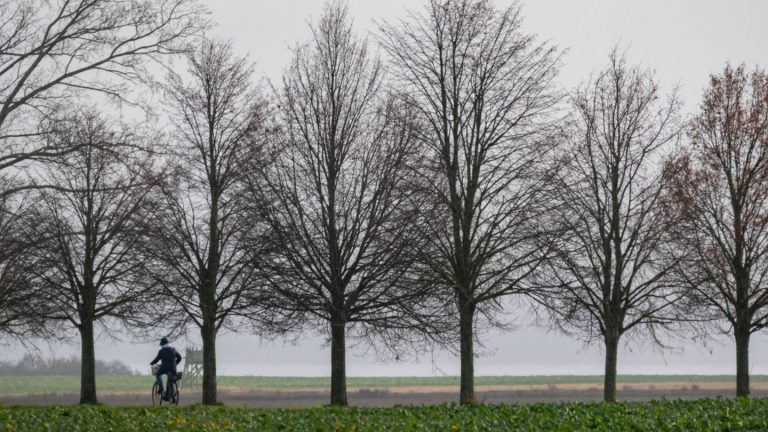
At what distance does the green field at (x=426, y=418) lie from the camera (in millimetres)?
16469

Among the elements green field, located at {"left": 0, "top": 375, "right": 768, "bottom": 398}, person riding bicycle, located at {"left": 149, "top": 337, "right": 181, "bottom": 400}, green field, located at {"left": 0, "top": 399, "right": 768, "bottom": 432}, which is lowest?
green field, located at {"left": 0, "top": 375, "right": 768, "bottom": 398}

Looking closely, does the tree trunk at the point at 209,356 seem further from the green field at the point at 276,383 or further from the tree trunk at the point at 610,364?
the green field at the point at 276,383

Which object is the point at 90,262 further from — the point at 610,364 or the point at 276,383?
the point at 276,383

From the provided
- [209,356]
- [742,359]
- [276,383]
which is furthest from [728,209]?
[276,383]

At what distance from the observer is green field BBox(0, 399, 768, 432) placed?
648 inches

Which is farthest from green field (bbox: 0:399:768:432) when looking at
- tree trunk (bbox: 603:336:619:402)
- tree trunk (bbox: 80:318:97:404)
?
tree trunk (bbox: 80:318:97:404)

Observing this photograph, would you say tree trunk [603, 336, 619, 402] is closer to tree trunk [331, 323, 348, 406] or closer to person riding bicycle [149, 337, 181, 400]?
tree trunk [331, 323, 348, 406]

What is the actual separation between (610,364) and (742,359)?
5053mm

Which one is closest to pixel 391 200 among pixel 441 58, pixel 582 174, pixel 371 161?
pixel 371 161

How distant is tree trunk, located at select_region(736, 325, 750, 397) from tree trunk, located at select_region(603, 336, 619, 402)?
14.7 feet

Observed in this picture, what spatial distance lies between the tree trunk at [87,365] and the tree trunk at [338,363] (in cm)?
950

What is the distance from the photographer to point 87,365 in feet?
97.1

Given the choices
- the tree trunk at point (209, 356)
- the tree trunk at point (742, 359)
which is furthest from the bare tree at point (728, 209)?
the tree trunk at point (209, 356)

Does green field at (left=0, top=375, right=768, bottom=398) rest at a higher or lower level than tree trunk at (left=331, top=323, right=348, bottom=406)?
lower
